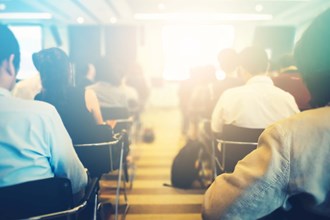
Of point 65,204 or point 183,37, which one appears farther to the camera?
point 183,37

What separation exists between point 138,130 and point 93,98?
3.11 meters

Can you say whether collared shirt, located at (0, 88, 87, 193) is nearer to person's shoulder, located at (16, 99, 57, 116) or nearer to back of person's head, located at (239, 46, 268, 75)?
person's shoulder, located at (16, 99, 57, 116)

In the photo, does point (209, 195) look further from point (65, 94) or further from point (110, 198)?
point (110, 198)

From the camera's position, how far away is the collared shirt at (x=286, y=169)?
69 cm

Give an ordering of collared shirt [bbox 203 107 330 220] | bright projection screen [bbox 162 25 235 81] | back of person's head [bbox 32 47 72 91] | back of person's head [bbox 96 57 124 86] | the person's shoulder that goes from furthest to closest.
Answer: bright projection screen [bbox 162 25 235 81] < back of person's head [bbox 96 57 124 86] < back of person's head [bbox 32 47 72 91] < the person's shoulder < collared shirt [bbox 203 107 330 220]

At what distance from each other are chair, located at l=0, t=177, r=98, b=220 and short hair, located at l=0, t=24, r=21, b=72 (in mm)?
546

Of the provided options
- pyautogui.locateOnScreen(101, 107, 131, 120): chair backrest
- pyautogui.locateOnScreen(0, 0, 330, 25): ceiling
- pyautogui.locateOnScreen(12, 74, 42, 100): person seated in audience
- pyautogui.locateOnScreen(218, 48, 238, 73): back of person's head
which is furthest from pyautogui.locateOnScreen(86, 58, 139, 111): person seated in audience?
pyautogui.locateOnScreen(0, 0, 330, 25): ceiling

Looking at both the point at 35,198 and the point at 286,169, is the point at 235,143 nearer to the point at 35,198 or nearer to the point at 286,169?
the point at 286,169

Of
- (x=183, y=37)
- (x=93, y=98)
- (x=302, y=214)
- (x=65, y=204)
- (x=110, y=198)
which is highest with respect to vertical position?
(x=183, y=37)

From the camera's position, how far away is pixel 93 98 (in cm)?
217

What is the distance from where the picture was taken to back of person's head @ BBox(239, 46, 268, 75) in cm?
216

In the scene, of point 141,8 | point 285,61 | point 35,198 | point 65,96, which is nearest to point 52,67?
point 65,96

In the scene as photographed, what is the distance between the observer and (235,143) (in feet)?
6.28

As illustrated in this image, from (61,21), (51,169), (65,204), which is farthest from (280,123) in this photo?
(61,21)
